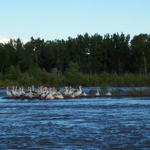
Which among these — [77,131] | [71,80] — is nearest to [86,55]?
[71,80]

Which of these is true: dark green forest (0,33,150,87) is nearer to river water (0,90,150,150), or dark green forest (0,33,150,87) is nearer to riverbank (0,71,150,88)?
riverbank (0,71,150,88)

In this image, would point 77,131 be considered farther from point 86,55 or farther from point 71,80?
point 86,55

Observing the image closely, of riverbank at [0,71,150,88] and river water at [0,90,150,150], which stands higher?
riverbank at [0,71,150,88]

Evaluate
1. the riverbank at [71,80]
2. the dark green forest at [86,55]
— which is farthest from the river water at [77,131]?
the dark green forest at [86,55]

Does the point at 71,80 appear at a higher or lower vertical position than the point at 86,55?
lower

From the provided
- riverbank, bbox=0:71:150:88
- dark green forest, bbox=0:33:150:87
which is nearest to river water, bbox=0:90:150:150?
riverbank, bbox=0:71:150:88

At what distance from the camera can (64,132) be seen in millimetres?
25156

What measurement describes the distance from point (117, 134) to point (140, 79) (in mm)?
51634

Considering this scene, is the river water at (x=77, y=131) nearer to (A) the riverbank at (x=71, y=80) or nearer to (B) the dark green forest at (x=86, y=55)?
(A) the riverbank at (x=71, y=80)

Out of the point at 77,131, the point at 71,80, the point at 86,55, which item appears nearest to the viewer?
the point at 77,131

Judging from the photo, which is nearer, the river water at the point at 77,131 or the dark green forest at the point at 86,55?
the river water at the point at 77,131

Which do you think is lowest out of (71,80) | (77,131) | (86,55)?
(77,131)

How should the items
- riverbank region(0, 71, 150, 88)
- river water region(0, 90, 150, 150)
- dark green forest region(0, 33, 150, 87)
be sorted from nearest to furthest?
1. river water region(0, 90, 150, 150)
2. riverbank region(0, 71, 150, 88)
3. dark green forest region(0, 33, 150, 87)

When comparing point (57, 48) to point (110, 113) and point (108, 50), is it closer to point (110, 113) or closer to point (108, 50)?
point (108, 50)
